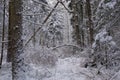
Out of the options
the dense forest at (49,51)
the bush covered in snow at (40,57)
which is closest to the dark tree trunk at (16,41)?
the dense forest at (49,51)

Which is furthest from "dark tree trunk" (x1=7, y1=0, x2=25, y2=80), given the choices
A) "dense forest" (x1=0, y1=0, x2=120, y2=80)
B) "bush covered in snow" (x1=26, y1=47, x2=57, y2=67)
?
"bush covered in snow" (x1=26, y1=47, x2=57, y2=67)

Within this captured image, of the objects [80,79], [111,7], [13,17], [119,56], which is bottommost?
[80,79]

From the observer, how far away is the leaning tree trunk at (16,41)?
6.31 metres

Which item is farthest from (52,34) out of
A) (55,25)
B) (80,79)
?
(80,79)

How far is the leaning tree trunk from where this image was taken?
248 inches

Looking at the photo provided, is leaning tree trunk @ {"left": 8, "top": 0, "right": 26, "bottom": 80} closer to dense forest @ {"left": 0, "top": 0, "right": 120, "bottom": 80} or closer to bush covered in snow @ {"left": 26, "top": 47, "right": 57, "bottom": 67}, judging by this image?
dense forest @ {"left": 0, "top": 0, "right": 120, "bottom": 80}

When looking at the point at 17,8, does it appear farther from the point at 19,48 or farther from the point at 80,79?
the point at 80,79

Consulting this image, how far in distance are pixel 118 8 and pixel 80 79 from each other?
294 cm

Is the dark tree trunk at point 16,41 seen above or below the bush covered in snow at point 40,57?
above

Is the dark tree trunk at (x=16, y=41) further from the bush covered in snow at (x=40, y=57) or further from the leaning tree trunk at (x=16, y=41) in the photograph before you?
the bush covered in snow at (x=40, y=57)

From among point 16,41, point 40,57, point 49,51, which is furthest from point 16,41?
point 49,51

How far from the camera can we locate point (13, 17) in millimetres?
6410

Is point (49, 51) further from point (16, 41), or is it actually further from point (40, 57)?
point (16, 41)

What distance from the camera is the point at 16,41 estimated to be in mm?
6301
